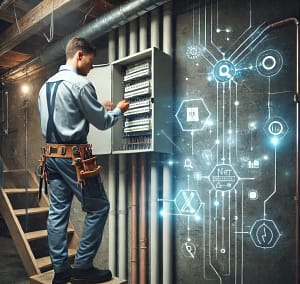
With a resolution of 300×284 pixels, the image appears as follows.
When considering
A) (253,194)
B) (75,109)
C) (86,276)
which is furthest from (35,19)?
(253,194)

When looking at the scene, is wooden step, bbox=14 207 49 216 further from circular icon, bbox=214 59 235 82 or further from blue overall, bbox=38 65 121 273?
circular icon, bbox=214 59 235 82

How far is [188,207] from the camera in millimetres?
A: 2537

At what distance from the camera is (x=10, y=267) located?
3.21 meters

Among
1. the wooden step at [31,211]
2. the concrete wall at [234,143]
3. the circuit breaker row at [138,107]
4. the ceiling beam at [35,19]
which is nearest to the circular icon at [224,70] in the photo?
the concrete wall at [234,143]

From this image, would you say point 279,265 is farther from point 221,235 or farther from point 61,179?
point 61,179

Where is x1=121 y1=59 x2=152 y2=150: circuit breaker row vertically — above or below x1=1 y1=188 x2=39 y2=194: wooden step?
above

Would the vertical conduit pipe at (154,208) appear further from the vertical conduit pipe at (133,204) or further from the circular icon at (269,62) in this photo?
the circular icon at (269,62)

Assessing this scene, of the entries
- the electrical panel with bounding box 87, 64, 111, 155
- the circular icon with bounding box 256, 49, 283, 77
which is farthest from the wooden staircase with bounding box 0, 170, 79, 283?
the circular icon with bounding box 256, 49, 283, 77

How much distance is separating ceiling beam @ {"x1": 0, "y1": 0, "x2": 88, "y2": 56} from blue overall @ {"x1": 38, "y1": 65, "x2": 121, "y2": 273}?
0.98m

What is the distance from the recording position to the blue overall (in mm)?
1954

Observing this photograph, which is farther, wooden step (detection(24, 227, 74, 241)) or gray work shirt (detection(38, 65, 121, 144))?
wooden step (detection(24, 227, 74, 241))

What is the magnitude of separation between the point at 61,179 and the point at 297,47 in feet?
5.60

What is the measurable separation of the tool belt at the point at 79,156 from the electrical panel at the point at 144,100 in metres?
0.57

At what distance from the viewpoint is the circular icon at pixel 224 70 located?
7.77ft
